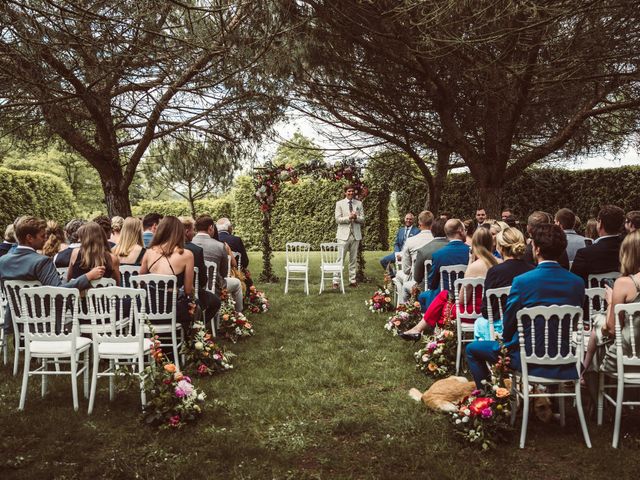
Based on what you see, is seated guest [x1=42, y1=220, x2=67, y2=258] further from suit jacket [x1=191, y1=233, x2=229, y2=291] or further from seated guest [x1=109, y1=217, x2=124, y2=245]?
suit jacket [x1=191, y1=233, x2=229, y2=291]

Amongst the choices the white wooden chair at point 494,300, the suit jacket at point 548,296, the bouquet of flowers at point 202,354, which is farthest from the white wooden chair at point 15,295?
the suit jacket at point 548,296

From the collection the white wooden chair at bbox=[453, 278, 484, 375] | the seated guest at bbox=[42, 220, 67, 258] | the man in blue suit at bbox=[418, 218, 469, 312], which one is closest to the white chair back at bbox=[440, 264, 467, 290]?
the man in blue suit at bbox=[418, 218, 469, 312]

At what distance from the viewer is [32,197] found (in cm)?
1395

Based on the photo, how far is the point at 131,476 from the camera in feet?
9.44

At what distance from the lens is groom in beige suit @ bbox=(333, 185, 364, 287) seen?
9.84 meters

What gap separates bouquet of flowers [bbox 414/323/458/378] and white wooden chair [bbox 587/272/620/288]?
1.26 metres

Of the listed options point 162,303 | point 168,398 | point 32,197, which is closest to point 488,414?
point 168,398

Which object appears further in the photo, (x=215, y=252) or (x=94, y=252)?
(x=215, y=252)

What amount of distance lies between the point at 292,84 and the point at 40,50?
5480mm

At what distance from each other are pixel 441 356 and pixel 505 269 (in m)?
1.17

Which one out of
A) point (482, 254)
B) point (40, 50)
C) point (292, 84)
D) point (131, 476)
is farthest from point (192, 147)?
point (131, 476)

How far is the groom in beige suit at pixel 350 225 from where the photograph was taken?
9.84 meters

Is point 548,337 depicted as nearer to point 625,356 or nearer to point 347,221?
point 625,356

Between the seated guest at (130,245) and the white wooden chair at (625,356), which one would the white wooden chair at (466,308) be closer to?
the white wooden chair at (625,356)
